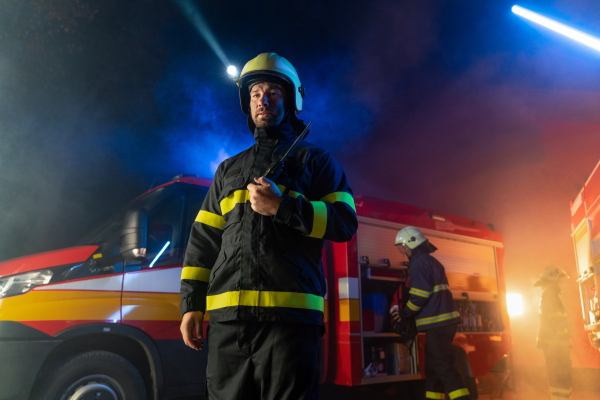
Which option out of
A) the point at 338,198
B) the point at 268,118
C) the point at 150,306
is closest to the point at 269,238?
the point at 338,198

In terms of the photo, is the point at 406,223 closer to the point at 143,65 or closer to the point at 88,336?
the point at 88,336

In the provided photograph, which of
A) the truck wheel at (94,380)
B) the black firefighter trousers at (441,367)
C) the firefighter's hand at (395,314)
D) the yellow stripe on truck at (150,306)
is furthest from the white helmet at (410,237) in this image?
the truck wheel at (94,380)

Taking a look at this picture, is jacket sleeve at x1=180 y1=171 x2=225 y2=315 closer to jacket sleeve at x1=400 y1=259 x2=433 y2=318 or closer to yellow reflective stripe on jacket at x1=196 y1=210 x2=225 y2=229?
yellow reflective stripe on jacket at x1=196 y1=210 x2=225 y2=229

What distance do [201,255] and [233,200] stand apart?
303 millimetres

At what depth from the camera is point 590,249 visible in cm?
625

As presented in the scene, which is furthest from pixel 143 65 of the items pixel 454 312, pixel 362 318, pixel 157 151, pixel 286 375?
pixel 286 375

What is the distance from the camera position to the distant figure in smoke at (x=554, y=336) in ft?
20.8

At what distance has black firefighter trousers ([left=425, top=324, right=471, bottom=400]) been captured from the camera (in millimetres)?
4566

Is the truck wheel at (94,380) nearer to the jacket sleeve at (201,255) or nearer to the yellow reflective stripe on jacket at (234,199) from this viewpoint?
the jacket sleeve at (201,255)

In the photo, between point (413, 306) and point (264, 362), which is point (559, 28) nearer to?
point (413, 306)

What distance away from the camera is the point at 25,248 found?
533 cm

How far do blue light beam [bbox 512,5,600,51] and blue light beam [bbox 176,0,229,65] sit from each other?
6.14 m

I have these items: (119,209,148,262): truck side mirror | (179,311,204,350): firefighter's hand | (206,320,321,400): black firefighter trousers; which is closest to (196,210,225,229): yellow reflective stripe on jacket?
(179,311,204,350): firefighter's hand

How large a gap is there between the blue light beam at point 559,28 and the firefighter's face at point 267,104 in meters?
7.28
